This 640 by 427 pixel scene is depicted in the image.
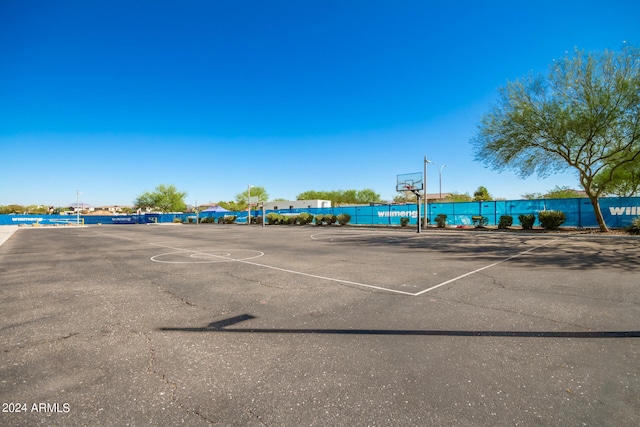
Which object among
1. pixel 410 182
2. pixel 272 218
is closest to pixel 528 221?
pixel 410 182

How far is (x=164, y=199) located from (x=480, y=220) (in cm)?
9139

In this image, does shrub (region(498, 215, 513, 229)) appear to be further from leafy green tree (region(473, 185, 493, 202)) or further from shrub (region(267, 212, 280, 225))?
leafy green tree (region(473, 185, 493, 202))

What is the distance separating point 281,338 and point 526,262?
9.14 m

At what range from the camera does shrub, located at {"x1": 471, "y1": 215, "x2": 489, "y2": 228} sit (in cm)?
2758

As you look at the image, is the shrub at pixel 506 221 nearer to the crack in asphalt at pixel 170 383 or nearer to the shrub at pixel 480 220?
the shrub at pixel 480 220

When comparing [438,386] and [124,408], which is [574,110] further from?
[124,408]

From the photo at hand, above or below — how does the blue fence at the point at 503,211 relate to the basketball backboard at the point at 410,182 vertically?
below

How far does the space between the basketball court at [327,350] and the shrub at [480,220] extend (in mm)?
22130

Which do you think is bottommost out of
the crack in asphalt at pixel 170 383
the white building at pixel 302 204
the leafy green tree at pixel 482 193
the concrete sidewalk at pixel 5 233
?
the concrete sidewalk at pixel 5 233

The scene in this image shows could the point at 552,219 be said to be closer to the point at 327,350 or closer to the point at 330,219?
the point at 330,219

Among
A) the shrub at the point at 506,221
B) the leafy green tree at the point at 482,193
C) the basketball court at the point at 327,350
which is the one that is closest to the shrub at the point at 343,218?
the shrub at the point at 506,221

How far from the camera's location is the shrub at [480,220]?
90.5ft

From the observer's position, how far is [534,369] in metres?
3.04

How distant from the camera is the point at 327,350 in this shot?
349 centimetres
